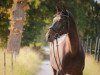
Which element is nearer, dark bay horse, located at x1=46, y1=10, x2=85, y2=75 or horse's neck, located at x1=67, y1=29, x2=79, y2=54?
dark bay horse, located at x1=46, y1=10, x2=85, y2=75

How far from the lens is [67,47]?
1109 centimetres

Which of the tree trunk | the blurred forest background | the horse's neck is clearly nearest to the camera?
the horse's neck

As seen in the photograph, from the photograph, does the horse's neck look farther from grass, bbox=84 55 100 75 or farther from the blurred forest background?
the blurred forest background

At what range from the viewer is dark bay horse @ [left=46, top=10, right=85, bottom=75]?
10477mm

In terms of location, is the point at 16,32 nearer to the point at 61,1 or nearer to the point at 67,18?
the point at 61,1

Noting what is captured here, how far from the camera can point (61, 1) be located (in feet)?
88.7

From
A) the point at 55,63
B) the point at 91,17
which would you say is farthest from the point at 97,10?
the point at 55,63

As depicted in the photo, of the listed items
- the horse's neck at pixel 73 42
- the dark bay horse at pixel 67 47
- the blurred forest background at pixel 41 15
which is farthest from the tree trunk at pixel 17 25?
the horse's neck at pixel 73 42

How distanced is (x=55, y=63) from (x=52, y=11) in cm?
1567

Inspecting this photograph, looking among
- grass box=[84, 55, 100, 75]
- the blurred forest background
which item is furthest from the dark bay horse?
the blurred forest background

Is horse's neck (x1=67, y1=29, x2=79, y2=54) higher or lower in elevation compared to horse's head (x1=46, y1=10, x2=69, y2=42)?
lower

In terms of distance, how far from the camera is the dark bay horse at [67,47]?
1048 centimetres

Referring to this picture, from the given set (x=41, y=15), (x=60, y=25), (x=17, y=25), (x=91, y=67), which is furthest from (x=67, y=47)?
(x=41, y=15)

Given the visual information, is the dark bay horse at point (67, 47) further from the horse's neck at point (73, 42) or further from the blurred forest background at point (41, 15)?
the blurred forest background at point (41, 15)
